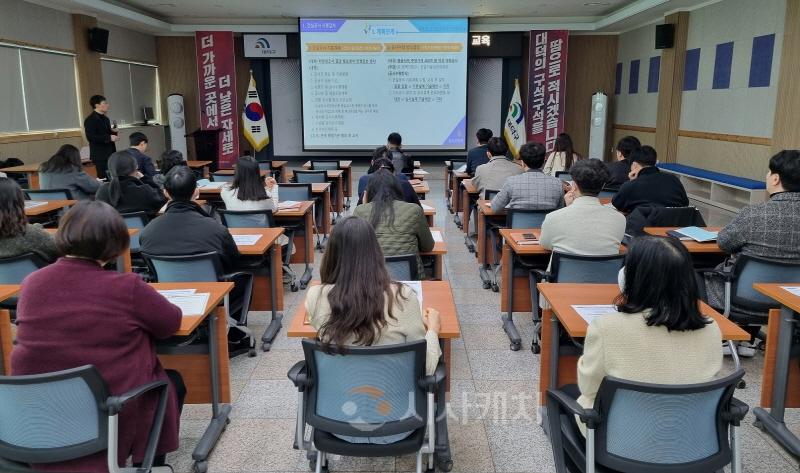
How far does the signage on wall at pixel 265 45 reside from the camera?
11781 millimetres

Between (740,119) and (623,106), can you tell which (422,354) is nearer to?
(740,119)

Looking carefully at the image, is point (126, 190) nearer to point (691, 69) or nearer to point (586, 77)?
point (691, 69)

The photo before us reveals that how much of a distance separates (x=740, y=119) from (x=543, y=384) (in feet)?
23.0

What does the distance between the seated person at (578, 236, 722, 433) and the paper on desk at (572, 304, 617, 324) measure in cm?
58

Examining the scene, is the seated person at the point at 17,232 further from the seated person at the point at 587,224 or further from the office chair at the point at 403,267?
the seated person at the point at 587,224

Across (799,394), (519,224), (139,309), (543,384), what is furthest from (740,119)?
(139,309)

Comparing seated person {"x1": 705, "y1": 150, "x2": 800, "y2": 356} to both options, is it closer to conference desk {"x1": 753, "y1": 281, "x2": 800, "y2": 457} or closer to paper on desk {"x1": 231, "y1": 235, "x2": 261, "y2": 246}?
conference desk {"x1": 753, "y1": 281, "x2": 800, "y2": 457}

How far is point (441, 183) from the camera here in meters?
11.3

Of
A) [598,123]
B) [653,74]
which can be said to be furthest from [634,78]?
[598,123]

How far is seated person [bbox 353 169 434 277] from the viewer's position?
317 cm

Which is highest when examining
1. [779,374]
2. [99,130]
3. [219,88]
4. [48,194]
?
[219,88]

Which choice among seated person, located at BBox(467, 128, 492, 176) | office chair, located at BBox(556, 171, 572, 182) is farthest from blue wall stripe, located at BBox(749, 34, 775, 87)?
seated person, located at BBox(467, 128, 492, 176)

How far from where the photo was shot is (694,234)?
348cm

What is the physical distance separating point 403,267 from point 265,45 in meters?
10.1
